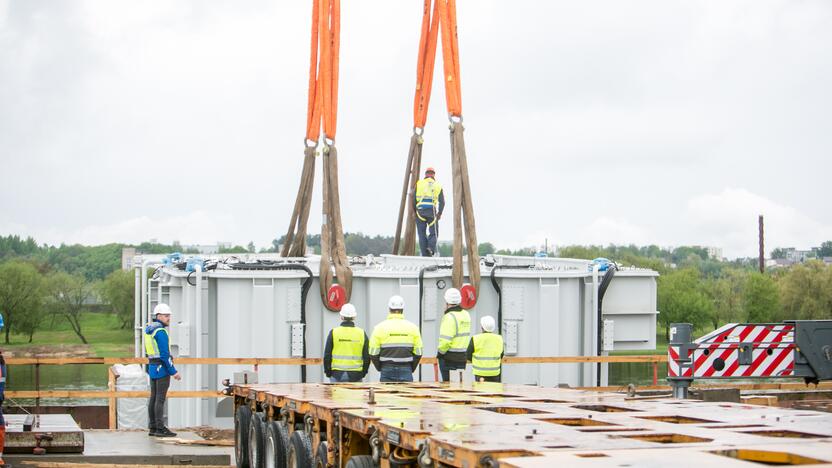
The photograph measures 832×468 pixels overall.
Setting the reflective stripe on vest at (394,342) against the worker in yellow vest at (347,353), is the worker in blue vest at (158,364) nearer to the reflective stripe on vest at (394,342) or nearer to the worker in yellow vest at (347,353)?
the worker in yellow vest at (347,353)

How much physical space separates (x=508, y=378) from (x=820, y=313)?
5544cm

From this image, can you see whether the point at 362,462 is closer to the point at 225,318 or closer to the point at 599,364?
the point at 225,318

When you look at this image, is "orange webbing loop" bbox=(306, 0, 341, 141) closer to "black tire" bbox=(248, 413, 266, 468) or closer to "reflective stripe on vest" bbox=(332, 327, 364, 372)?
"reflective stripe on vest" bbox=(332, 327, 364, 372)

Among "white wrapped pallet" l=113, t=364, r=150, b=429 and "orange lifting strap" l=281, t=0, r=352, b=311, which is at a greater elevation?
"orange lifting strap" l=281, t=0, r=352, b=311

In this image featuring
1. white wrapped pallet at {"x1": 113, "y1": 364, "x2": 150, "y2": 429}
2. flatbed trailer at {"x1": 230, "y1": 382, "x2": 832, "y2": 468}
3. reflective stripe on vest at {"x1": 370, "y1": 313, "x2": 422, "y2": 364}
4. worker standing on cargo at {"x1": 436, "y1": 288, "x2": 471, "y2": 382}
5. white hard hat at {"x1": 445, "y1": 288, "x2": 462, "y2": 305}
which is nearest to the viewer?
flatbed trailer at {"x1": 230, "y1": 382, "x2": 832, "y2": 468}

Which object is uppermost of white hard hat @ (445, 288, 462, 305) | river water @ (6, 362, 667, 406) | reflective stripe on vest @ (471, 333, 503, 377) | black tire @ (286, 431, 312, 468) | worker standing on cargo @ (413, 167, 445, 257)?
worker standing on cargo @ (413, 167, 445, 257)

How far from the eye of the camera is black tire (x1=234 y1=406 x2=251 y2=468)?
12.1m

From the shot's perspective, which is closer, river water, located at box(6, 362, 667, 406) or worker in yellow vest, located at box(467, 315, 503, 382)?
worker in yellow vest, located at box(467, 315, 503, 382)

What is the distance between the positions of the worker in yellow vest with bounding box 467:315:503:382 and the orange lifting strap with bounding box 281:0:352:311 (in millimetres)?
2670

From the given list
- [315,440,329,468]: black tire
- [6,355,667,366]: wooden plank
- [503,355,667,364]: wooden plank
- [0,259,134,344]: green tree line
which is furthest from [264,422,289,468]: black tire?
[0,259,134,344]: green tree line

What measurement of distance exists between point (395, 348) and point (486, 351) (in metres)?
1.22

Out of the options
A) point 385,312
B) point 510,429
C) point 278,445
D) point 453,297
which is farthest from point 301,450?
point 385,312

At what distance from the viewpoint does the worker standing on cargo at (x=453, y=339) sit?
1441cm

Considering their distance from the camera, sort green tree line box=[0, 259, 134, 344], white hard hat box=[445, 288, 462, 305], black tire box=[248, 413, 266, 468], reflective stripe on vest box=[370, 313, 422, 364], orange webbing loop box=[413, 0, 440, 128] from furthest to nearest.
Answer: green tree line box=[0, 259, 134, 344] < orange webbing loop box=[413, 0, 440, 128] < white hard hat box=[445, 288, 462, 305] < reflective stripe on vest box=[370, 313, 422, 364] < black tire box=[248, 413, 266, 468]
